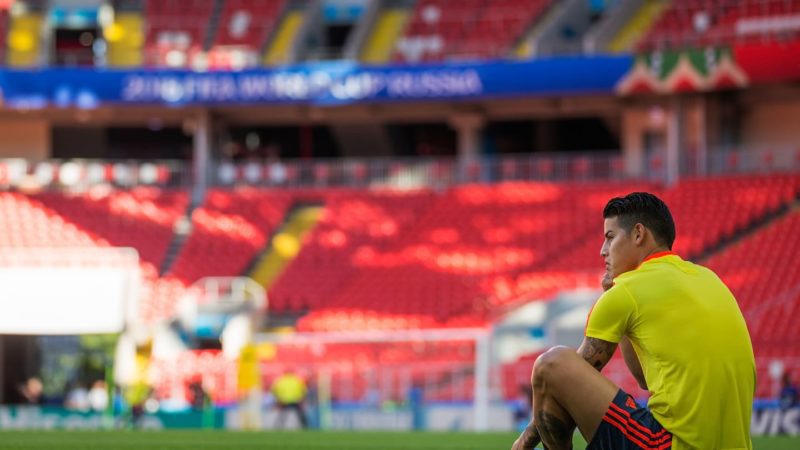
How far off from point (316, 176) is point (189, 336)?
7093 millimetres

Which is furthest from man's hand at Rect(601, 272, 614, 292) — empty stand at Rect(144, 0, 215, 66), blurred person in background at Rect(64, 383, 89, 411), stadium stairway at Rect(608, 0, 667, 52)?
empty stand at Rect(144, 0, 215, 66)

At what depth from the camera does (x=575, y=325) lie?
2461cm

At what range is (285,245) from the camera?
3056 centimetres

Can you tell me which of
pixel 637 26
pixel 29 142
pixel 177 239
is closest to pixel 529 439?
pixel 177 239

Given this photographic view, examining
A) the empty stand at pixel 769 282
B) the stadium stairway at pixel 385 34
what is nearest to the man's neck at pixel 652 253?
the empty stand at pixel 769 282

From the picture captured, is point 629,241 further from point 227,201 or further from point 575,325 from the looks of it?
point 227,201

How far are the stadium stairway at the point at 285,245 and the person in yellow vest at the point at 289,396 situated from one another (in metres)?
8.50

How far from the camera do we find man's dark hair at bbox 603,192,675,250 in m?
5.32

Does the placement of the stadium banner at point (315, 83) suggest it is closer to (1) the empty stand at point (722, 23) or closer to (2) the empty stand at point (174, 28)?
(1) the empty stand at point (722, 23)

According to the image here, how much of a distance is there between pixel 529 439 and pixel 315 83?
86.4 ft

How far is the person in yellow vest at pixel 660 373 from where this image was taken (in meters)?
5.12

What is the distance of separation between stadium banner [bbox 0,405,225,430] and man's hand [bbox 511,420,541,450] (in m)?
15.0

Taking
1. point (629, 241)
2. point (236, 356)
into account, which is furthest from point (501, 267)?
point (629, 241)

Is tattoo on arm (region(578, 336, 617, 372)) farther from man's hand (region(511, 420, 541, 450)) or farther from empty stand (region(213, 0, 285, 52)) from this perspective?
empty stand (region(213, 0, 285, 52))
